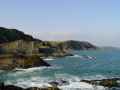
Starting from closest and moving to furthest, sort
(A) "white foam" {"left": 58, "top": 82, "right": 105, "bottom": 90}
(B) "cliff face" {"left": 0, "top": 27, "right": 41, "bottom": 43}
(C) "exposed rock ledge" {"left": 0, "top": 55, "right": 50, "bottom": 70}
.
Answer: (A) "white foam" {"left": 58, "top": 82, "right": 105, "bottom": 90}, (C) "exposed rock ledge" {"left": 0, "top": 55, "right": 50, "bottom": 70}, (B) "cliff face" {"left": 0, "top": 27, "right": 41, "bottom": 43}

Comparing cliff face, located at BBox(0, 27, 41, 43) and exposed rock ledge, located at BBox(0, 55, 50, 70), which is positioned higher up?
cliff face, located at BBox(0, 27, 41, 43)

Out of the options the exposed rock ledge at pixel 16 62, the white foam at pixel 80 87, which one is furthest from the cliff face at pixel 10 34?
the white foam at pixel 80 87

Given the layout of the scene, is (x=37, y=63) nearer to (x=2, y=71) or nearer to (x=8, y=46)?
(x=2, y=71)

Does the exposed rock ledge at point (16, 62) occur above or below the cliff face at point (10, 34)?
below

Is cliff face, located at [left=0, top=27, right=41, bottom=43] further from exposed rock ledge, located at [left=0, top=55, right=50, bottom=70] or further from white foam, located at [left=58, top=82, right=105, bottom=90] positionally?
white foam, located at [left=58, top=82, right=105, bottom=90]

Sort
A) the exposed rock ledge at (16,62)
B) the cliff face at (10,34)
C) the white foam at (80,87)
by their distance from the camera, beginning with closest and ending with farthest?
the white foam at (80,87)
the exposed rock ledge at (16,62)
the cliff face at (10,34)

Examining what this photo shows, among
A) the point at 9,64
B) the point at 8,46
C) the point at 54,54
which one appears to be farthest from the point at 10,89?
the point at 54,54

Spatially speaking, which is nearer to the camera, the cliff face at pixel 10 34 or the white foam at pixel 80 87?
the white foam at pixel 80 87

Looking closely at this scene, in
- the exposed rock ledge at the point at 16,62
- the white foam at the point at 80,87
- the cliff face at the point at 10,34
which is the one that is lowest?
the white foam at the point at 80,87

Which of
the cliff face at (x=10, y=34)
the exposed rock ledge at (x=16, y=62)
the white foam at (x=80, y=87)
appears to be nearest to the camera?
the white foam at (x=80, y=87)

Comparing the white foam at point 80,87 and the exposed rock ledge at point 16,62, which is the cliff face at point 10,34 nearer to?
the exposed rock ledge at point 16,62

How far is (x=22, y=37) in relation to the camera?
535ft

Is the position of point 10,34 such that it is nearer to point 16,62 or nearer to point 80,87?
point 16,62

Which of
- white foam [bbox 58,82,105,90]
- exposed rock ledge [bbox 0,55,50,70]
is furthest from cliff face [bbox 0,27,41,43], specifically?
white foam [bbox 58,82,105,90]
